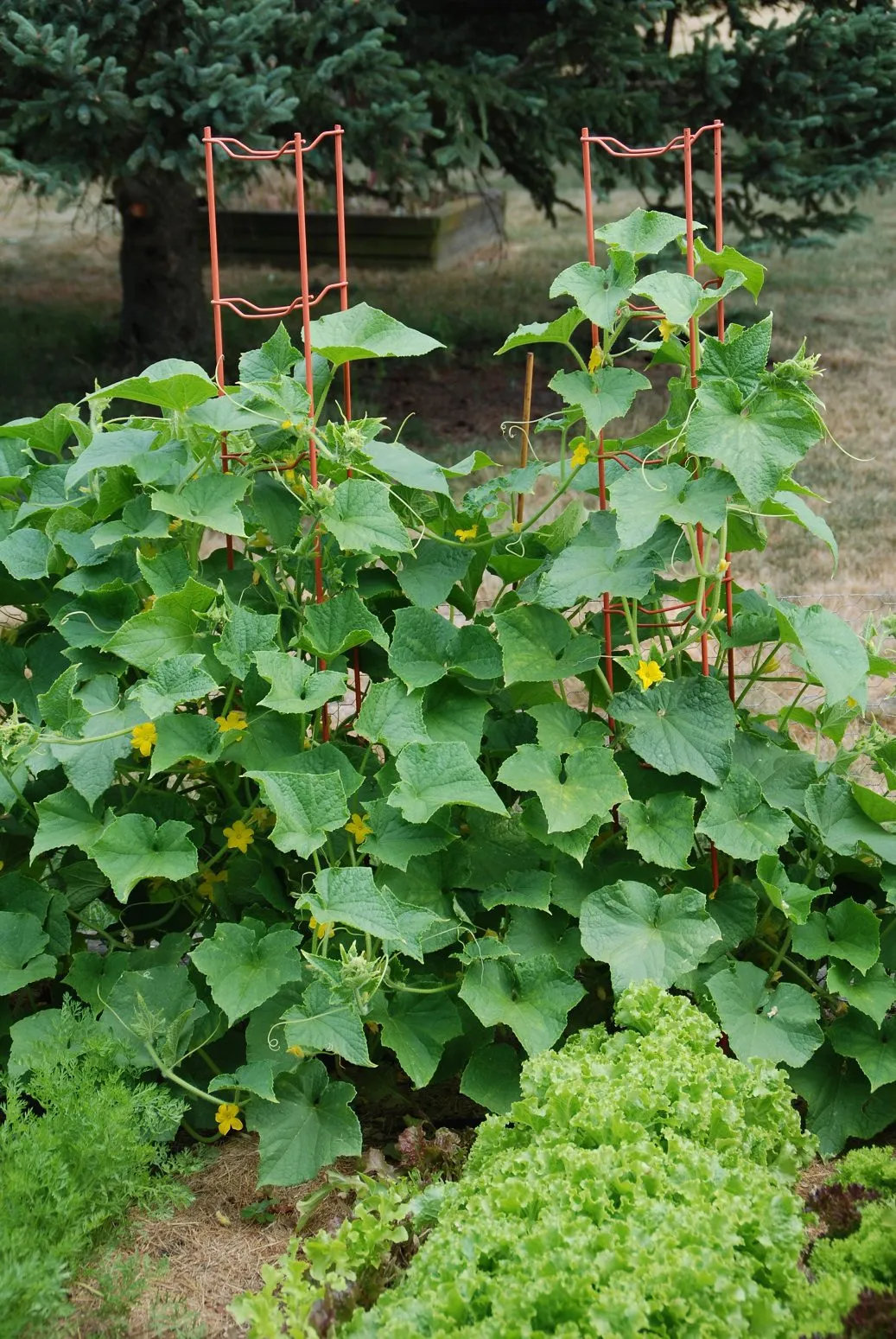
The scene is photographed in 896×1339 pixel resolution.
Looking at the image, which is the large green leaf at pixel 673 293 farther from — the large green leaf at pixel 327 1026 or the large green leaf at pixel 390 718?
the large green leaf at pixel 327 1026

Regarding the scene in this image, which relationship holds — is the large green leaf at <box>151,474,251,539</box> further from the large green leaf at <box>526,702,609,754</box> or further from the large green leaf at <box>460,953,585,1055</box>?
the large green leaf at <box>460,953,585,1055</box>

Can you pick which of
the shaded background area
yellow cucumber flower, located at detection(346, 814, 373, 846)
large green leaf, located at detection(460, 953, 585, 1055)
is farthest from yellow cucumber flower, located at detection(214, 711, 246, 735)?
the shaded background area

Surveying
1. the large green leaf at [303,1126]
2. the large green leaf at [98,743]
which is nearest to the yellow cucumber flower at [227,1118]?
the large green leaf at [303,1126]

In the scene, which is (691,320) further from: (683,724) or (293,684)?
(293,684)

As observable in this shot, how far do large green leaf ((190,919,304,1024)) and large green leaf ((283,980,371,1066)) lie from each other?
0.05 m

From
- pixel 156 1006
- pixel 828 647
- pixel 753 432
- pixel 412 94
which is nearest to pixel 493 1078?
pixel 156 1006

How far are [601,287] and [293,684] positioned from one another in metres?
0.85

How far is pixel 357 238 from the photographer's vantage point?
9.70 m

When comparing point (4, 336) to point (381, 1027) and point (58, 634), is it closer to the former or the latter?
point (58, 634)

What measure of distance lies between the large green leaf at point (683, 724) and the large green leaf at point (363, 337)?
71 cm

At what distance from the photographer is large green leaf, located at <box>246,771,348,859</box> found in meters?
2.24

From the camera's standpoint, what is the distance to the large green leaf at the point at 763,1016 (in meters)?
2.44

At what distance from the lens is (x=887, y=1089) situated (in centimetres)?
254

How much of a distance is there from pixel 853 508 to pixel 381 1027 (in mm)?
3754
